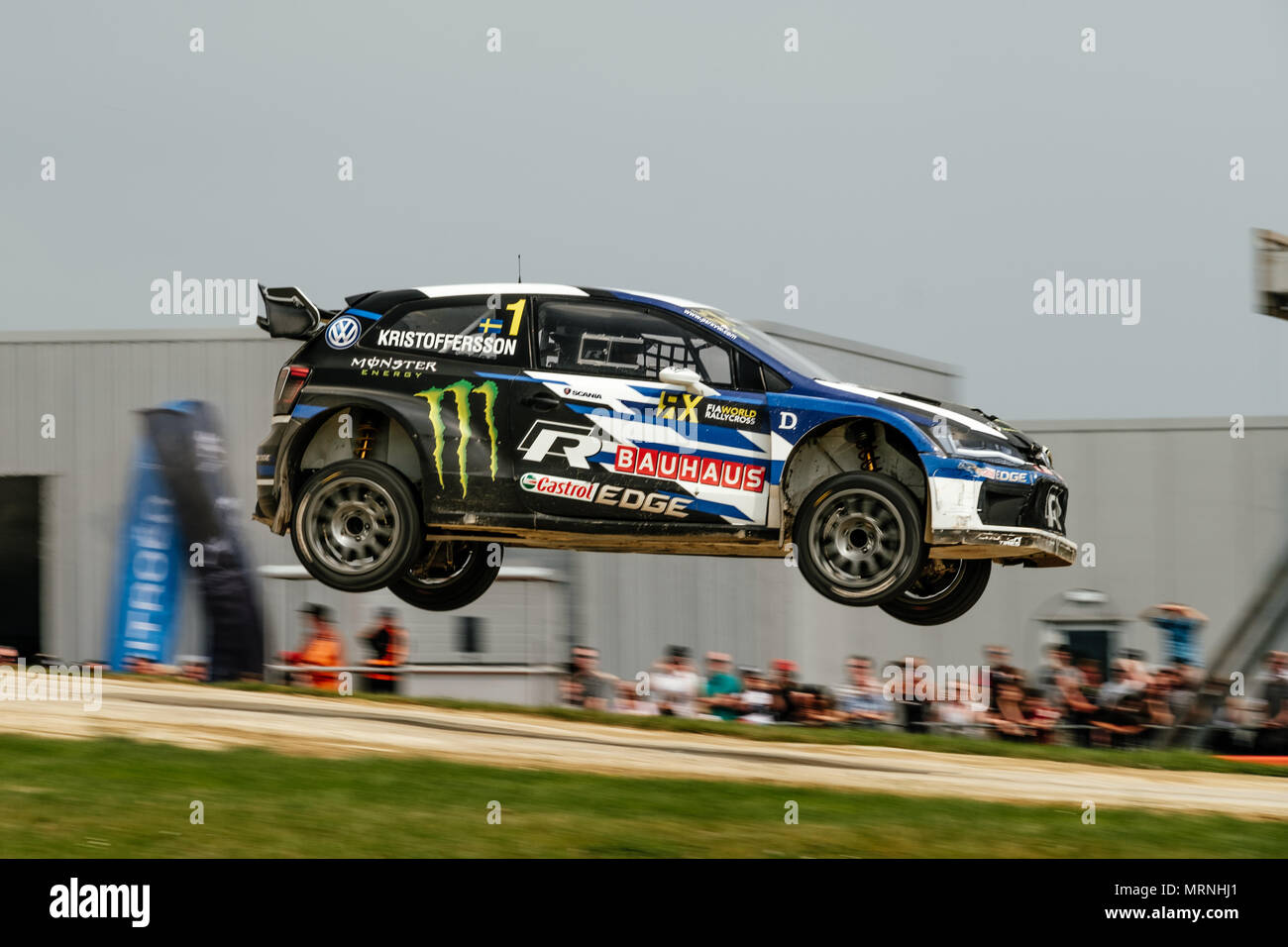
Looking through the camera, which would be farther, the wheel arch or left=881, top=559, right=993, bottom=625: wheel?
left=881, top=559, right=993, bottom=625: wheel

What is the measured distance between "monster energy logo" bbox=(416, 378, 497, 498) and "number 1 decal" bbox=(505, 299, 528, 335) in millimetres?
373

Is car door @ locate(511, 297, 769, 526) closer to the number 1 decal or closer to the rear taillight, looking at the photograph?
the number 1 decal

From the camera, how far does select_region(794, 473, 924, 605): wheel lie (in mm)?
9273

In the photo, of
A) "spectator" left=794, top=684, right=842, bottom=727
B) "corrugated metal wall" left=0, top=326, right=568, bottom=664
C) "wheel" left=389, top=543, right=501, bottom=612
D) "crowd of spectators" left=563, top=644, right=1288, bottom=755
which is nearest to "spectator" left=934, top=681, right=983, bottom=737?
"crowd of spectators" left=563, top=644, right=1288, bottom=755

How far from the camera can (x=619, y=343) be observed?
9.66 m

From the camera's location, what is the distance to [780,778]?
1055cm

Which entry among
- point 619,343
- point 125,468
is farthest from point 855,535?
point 125,468

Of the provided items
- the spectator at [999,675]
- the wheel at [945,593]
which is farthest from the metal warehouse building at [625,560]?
the wheel at [945,593]

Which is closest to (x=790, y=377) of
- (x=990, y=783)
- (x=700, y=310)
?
(x=700, y=310)

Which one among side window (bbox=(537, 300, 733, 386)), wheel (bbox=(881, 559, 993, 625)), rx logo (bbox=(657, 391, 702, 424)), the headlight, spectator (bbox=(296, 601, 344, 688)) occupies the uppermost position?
side window (bbox=(537, 300, 733, 386))

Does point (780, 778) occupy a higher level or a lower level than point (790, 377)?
lower
